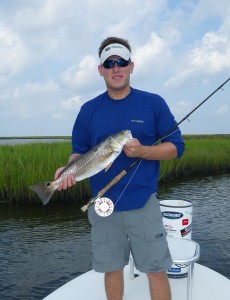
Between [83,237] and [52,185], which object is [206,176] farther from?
[52,185]

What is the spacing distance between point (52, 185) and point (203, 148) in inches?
738

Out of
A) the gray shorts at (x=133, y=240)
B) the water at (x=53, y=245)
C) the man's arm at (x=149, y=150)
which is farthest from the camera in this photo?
the water at (x=53, y=245)

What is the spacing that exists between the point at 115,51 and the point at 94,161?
950mm

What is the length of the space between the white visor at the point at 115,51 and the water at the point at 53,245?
433 cm

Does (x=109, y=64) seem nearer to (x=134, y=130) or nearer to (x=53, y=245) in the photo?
(x=134, y=130)

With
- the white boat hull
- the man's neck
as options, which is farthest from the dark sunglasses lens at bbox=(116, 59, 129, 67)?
the white boat hull

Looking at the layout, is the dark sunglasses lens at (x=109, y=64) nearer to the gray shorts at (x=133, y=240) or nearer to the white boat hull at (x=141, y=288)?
the gray shorts at (x=133, y=240)

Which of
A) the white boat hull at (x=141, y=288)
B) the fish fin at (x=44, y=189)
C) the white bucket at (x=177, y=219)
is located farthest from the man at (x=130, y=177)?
the white bucket at (x=177, y=219)

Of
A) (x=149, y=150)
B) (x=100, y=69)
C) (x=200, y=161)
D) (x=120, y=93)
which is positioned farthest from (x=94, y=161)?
(x=200, y=161)

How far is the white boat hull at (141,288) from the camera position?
3875mm

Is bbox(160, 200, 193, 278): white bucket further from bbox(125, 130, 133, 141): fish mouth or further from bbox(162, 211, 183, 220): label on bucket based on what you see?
bbox(125, 130, 133, 141): fish mouth

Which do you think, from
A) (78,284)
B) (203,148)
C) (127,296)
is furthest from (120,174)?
(203,148)

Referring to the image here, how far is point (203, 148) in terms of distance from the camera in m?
21.0

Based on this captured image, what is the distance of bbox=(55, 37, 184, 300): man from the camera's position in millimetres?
2982
